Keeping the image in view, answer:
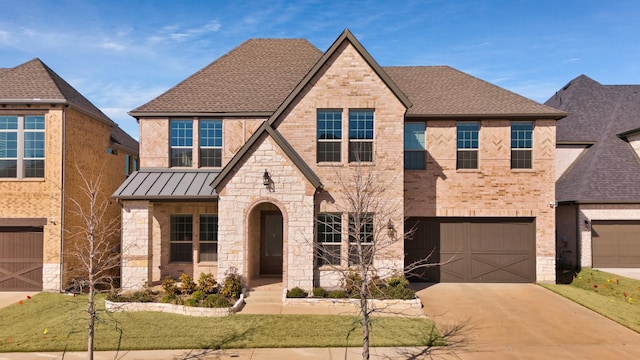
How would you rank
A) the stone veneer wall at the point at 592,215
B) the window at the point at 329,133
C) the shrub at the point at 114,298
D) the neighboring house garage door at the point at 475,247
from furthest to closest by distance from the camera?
the stone veneer wall at the point at 592,215 < the neighboring house garage door at the point at 475,247 < the window at the point at 329,133 < the shrub at the point at 114,298

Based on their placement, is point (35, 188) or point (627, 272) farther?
point (627, 272)

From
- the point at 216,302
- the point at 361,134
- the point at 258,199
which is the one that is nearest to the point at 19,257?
the point at 216,302

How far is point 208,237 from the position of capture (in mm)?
16672

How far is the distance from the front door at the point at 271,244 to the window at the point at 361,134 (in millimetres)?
4516

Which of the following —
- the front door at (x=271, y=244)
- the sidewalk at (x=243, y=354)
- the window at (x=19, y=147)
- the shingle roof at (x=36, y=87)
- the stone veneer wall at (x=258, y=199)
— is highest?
the shingle roof at (x=36, y=87)

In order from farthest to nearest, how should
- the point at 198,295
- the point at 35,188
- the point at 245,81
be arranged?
1. the point at 245,81
2. the point at 35,188
3. the point at 198,295

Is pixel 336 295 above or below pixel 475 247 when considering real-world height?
below

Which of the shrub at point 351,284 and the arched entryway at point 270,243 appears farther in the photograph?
the arched entryway at point 270,243

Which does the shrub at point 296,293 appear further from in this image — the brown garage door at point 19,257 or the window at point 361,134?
the brown garage door at point 19,257

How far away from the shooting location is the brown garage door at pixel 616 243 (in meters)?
18.4

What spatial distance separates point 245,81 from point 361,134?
728 cm

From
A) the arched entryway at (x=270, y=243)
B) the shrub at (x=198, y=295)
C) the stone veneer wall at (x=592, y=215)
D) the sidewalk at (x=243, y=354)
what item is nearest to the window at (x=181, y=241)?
the arched entryway at (x=270, y=243)

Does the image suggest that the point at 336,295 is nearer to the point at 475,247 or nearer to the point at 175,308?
the point at 175,308

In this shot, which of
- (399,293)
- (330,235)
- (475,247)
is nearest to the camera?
(399,293)
